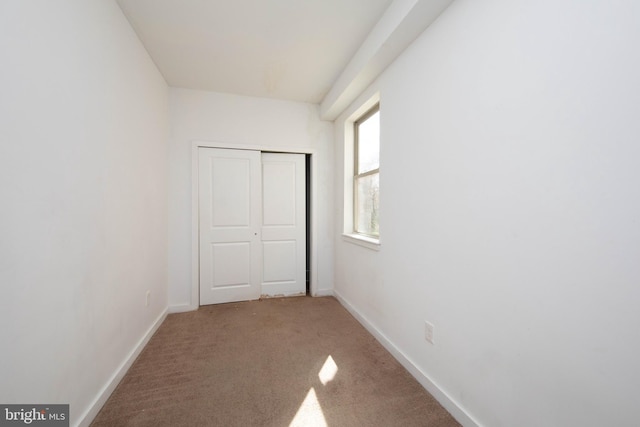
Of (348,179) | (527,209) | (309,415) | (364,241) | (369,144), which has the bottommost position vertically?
(309,415)

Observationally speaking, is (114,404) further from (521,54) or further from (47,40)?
(521,54)

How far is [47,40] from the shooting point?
115 centimetres

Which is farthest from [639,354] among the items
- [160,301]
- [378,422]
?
[160,301]

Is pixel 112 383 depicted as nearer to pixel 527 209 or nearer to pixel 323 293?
pixel 323 293

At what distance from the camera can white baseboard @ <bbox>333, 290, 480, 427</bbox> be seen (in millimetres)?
1422

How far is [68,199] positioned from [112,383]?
123 cm

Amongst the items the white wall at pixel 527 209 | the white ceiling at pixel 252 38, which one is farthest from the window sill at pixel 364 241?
the white ceiling at pixel 252 38

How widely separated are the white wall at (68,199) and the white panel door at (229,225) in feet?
3.29

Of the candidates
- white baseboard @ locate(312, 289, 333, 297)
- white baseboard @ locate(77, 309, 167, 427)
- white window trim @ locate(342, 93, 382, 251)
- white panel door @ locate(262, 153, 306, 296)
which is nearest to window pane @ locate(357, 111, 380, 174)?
white window trim @ locate(342, 93, 382, 251)

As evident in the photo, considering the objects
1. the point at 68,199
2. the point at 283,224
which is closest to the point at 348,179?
the point at 283,224

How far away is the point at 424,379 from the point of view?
67.7 inches

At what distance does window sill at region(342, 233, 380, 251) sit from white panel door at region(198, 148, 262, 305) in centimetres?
118

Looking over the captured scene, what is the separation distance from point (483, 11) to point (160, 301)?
11.5 feet

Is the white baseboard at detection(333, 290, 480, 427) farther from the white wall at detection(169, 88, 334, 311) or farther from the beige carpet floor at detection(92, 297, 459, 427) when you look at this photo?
the white wall at detection(169, 88, 334, 311)
